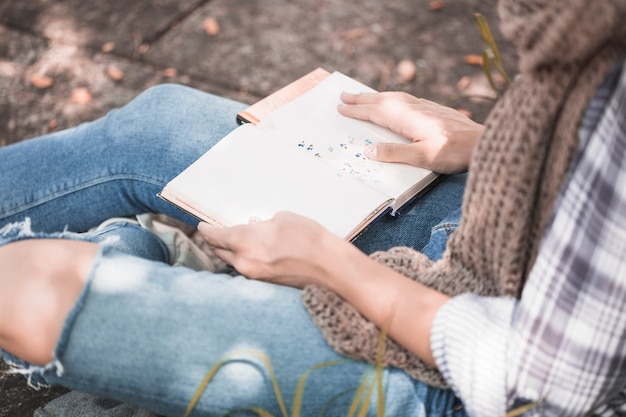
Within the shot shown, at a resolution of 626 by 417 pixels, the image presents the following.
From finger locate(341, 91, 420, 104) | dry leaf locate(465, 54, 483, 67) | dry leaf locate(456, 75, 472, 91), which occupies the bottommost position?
dry leaf locate(456, 75, 472, 91)

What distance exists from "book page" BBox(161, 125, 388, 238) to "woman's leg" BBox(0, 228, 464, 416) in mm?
231

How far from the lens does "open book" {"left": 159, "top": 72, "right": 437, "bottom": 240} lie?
137 centimetres

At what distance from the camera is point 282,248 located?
4.10 feet

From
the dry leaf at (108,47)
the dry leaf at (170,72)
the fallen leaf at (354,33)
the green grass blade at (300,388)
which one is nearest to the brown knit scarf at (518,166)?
the green grass blade at (300,388)

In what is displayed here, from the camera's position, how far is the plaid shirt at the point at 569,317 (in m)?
0.94

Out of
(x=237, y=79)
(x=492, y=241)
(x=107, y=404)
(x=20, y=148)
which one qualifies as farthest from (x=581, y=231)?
(x=237, y=79)

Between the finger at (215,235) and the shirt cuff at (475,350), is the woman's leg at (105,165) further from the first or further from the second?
the shirt cuff at (475,350)

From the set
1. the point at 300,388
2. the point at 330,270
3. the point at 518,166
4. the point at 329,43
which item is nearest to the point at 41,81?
the point at 329,43

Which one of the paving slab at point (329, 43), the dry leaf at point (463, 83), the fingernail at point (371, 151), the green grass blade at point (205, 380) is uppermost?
the fingernail at point (371, 151)

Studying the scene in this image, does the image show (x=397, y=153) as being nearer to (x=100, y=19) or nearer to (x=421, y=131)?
(x=421, y=131)

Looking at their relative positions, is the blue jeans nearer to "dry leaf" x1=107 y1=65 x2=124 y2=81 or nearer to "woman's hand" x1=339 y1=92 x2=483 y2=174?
"woman's hand" x1=339 y1=92 x2=483 y2=174

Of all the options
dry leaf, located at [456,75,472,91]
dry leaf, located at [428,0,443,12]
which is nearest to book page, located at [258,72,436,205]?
dry leaf, located at [456,75,472,91]

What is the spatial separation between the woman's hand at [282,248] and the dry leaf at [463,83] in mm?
1647

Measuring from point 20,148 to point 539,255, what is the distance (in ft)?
4.08
